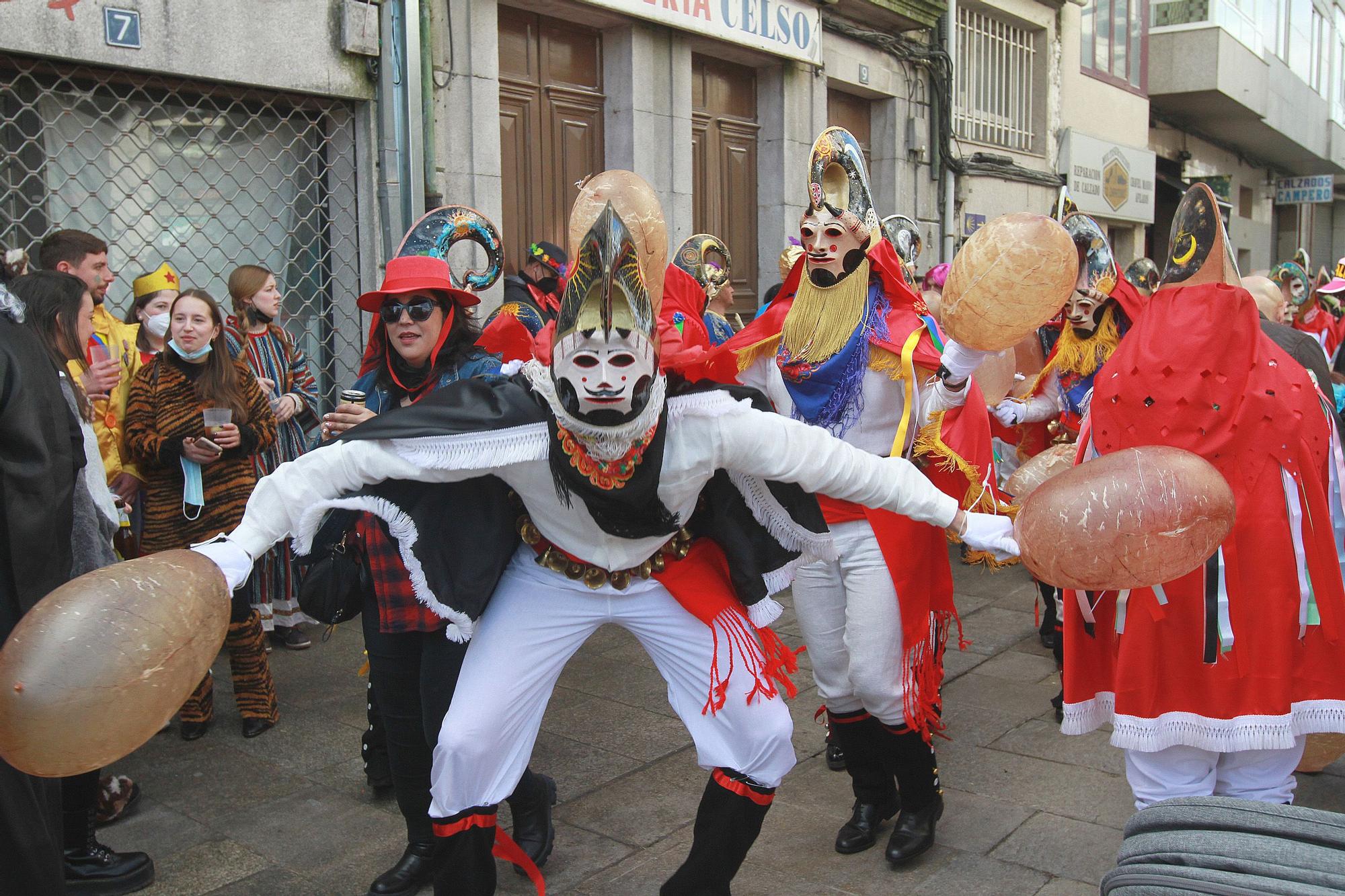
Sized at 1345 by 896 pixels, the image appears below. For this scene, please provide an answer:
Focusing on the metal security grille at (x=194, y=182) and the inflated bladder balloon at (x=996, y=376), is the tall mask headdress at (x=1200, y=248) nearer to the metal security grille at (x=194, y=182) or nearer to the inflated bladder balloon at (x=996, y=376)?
the inflated bladder balloon at (x=996, y=376)

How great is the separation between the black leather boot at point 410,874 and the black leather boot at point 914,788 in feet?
4.70

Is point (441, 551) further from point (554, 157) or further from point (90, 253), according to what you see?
point (554, 157)

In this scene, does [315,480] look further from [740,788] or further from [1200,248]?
[1200,248]

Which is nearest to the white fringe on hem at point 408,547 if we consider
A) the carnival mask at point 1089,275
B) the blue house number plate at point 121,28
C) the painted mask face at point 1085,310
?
the carnival mask at point 1089,275

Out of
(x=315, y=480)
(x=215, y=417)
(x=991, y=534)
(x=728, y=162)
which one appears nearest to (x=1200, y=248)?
(x=991, y=534)

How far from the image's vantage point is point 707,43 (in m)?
9.72

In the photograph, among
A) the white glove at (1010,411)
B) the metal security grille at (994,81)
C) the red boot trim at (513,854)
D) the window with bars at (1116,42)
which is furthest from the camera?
the window with bars at (1116,42)

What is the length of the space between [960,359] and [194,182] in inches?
206

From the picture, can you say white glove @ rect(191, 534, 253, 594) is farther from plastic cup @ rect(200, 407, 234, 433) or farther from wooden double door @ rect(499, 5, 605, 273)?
wooden double door @ rect(499, 5, 605, 273)

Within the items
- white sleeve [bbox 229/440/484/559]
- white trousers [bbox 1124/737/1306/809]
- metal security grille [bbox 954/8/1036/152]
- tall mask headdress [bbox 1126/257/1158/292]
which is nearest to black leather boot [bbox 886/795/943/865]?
white trousers [bbox 1124/737/1306/809]

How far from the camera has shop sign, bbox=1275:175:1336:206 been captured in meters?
25.8

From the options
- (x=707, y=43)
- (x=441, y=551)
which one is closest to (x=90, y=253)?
(x=441, y=551)

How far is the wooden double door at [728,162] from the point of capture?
33.1 ft

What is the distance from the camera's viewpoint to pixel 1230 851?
6.67 feet
